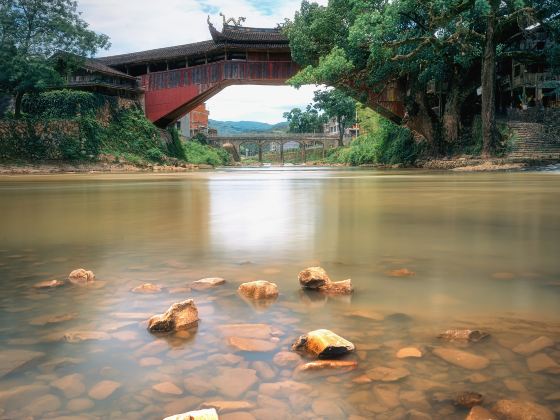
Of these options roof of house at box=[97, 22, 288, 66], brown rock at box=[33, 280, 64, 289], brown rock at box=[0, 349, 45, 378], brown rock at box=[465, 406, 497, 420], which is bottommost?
brown rock at box=[465, 406, 497, 420]

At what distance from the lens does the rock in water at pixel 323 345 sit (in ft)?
5.11

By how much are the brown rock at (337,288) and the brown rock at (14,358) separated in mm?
1291

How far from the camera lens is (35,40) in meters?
27.3

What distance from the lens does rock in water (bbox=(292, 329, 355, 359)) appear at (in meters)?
1.56

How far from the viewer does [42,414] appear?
1.22 metres

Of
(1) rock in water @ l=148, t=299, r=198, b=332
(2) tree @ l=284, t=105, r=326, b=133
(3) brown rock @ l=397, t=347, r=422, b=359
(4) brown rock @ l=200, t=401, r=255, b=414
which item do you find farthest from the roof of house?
(2) tree @ l=284, t=105, r=326, b=133

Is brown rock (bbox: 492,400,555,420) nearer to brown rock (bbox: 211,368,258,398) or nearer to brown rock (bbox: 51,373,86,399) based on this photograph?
brown rock (bbox: 211,368,258,398)

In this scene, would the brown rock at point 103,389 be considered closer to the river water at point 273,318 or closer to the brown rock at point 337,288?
the river water at point 273,318

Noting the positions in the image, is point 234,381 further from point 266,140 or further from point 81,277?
point 266,140

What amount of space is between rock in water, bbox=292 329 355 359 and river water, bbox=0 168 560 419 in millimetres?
43

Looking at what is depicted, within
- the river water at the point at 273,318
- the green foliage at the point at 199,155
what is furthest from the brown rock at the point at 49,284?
the green foliage at the point at 199,155

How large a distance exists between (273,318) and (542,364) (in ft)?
3.23

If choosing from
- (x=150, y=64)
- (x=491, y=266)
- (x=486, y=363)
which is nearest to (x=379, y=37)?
(x=491, y=266)

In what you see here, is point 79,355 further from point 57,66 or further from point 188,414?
point 57,66
